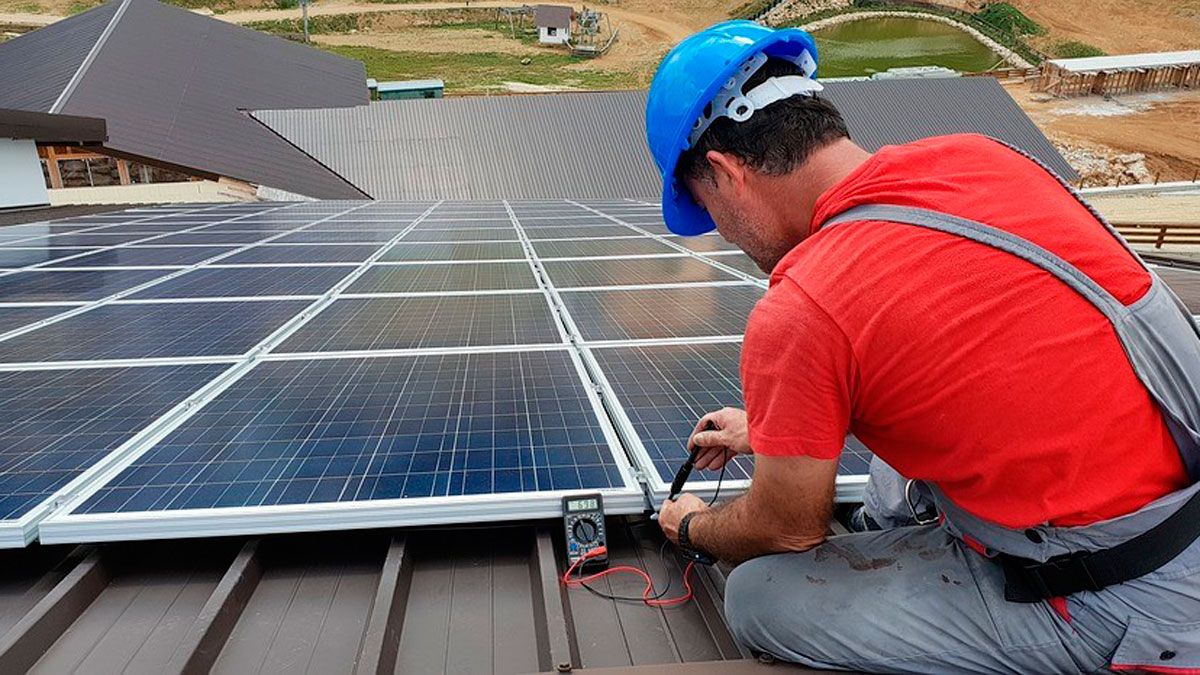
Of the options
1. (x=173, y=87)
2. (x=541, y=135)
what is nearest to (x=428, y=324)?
(x=541, y=135)

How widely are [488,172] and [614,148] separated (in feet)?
15.7

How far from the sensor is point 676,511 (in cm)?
267

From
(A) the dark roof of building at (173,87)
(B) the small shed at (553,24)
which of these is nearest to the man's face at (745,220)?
(A) the dark roof of building at (173,87)

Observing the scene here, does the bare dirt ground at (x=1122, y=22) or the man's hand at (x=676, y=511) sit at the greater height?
the bare dirt ground at (x=1122, y=22)

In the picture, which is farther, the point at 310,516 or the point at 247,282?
the point at 247,282

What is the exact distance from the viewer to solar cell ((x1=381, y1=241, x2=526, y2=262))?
28.3 feet

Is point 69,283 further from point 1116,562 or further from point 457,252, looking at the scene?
point 1116,562

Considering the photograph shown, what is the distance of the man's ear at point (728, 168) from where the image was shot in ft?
7.84

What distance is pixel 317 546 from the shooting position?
2904 millimetres

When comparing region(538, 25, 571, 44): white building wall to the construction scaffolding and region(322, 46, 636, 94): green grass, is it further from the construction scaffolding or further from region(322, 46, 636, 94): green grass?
the construction scaffolding

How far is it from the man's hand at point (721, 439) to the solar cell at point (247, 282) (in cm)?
505

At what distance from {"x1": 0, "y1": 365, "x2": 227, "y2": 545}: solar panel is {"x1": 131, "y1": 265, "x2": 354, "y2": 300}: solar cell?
2.27m

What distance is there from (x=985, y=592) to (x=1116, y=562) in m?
0.41

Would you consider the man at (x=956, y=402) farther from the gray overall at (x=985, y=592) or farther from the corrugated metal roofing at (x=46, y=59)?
the corrugated metal roofing at (x=46, y=59)
